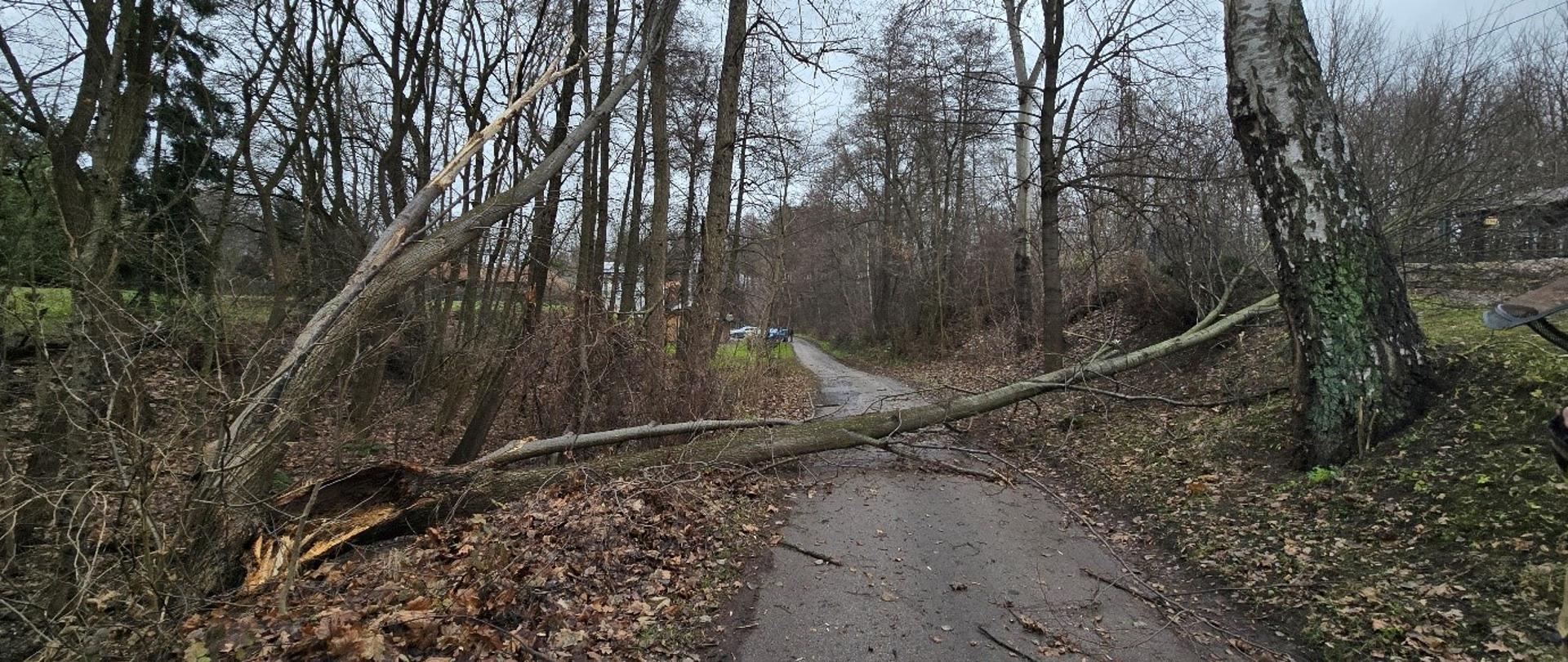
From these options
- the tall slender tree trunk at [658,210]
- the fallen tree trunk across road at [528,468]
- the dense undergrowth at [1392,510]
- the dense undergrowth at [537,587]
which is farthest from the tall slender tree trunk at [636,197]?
the dense undergrowth at [1392,510]

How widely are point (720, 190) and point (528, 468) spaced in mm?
4675

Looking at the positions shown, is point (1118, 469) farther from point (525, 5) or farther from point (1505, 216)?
point (525, 5)

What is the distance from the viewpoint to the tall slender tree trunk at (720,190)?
9.41 metres

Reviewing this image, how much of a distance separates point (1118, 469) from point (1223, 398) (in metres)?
1.69

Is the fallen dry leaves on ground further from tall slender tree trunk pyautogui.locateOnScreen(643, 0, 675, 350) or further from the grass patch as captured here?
the grass patch

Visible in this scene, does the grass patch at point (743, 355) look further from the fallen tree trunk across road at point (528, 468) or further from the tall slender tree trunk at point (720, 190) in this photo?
the fallen tree trunk across road at point (528, 468)

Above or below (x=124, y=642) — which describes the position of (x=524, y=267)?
above

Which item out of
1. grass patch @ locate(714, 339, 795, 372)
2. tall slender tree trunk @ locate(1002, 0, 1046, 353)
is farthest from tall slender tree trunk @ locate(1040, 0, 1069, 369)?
grass patch @ locate(714, 339, 795, 372)

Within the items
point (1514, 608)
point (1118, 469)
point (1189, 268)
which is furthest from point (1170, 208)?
point (1514, 608)

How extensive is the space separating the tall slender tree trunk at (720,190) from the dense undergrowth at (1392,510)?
16.1ft

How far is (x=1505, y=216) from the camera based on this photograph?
9.72 meters

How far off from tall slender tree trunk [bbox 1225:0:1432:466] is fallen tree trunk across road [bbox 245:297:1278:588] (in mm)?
2891

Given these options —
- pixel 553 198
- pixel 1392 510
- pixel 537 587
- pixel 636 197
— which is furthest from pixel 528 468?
pixel 636 197

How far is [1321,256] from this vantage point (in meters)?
5.59
